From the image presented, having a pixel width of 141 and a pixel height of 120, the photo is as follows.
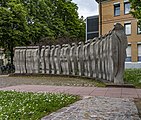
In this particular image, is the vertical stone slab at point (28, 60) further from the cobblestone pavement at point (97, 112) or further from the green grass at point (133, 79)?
the cobblestone pavement at point (97, 112)

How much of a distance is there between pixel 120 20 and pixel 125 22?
1070 mm

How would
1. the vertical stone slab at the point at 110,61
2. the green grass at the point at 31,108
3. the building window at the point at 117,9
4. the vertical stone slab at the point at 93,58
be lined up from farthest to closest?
the building window at the point at 117,9 → the vertical stone slab at the point at 93,58 → the vertical stone slab at the point at 110,61 → the green grass at the point at 31,108

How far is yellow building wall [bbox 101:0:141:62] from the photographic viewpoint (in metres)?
35.6

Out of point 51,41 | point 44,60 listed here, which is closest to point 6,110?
point 44,60

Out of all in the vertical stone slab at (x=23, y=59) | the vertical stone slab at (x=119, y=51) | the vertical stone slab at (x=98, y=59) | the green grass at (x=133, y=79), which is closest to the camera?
the vertical stone slab at (x=119, y=51)

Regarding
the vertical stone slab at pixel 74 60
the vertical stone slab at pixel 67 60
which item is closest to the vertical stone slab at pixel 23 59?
the vertical stone slab at pixel 67 60

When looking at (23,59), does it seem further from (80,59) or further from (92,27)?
(92,27)

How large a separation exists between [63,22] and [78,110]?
34587 millimetres

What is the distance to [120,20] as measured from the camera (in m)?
37.7

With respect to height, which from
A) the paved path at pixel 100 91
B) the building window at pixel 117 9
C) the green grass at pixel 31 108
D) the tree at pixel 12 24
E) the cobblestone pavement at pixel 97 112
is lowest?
the paved path at pixel 100 91

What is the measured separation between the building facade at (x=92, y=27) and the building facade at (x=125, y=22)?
167 cm

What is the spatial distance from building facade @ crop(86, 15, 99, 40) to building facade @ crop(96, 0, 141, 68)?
1.67 meters

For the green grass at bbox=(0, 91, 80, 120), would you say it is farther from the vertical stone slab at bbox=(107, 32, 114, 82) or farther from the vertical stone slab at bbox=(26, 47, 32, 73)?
the vertical stone slab at bbox=(26, 47, 32, 73)

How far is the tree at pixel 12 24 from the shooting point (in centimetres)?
2916
